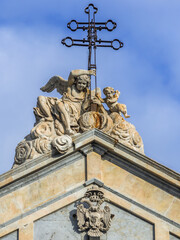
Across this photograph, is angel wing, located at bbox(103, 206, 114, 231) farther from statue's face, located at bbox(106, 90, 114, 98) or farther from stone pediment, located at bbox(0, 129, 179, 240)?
statue's face, located at bbox(106, 90, 114, 98)

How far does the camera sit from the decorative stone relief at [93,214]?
32.8 metres

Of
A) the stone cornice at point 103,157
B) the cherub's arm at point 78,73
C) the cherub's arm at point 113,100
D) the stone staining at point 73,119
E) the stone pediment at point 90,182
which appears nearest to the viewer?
the stone pediment at point 90,182

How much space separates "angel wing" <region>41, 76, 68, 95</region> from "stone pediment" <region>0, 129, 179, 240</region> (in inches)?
105

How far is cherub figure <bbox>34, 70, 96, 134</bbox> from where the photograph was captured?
3481 cm

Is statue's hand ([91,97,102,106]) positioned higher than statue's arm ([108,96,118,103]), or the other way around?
statue's arm ([108,96,118,103])

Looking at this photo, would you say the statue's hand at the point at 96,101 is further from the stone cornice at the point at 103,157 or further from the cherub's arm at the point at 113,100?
the stone cornice at the point at 103,157

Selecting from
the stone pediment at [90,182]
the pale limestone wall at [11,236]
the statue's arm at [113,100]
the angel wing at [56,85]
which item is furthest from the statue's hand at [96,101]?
the pale limestone wall at [11,236]

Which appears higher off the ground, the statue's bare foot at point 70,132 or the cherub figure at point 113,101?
the cherub figure at point 113,101

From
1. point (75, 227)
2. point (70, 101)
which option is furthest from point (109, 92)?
point (75, 227)

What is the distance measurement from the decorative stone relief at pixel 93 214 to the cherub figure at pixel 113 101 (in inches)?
125

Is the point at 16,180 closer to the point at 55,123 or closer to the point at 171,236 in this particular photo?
the point at 55,123

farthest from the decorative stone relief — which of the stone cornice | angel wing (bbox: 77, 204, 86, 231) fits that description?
the stone cornice

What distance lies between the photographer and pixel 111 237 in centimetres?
3288

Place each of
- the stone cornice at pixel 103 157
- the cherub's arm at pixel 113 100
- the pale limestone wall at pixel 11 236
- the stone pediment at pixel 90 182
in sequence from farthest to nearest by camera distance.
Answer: the cherub's arm at pixel 113 100, the stone cornice at pixel 103 157, the stone pediment at pixel 90 182, the pale limestone wall at pixel 11 236
